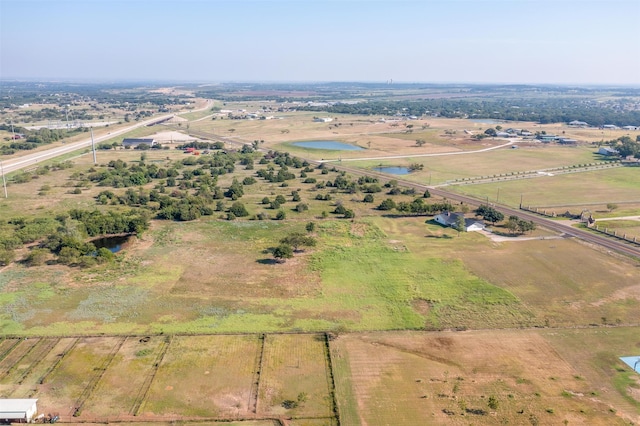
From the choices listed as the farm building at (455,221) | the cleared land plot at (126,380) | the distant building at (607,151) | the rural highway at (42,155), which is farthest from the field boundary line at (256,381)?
the distant building at (607,151)

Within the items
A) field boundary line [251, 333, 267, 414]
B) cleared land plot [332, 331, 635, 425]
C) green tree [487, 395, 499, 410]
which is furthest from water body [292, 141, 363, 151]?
green tree [487, 395, 499, 410]

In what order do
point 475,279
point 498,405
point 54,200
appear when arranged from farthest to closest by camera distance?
point 54,200 < point 475,279 < point 498,405

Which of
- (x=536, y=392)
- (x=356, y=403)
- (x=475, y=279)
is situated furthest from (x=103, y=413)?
(x=475, y=279)

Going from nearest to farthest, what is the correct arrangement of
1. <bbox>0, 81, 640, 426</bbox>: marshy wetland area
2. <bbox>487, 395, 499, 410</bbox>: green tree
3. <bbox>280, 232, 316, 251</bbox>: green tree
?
1. <bbox>487, 395, 499, 410</bbox>: green tree
2. <bbox>0, 81, 640, 426</bbox>: marshy wetland area
3. <bbox>280, 232, 316, 251</bbox>: green tree

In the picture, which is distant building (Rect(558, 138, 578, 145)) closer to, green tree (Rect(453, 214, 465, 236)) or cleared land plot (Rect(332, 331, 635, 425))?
green tree (Rect(453, 214, 465, 236))

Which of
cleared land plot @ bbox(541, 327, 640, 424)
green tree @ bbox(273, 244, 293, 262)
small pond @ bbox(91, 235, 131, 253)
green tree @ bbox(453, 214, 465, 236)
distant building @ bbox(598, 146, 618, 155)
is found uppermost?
distant building @ bbox(598, 146, 618, 155)

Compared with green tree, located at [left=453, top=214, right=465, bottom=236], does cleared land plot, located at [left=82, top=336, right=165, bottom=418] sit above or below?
below

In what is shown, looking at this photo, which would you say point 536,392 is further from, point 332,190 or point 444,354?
point 332,190
